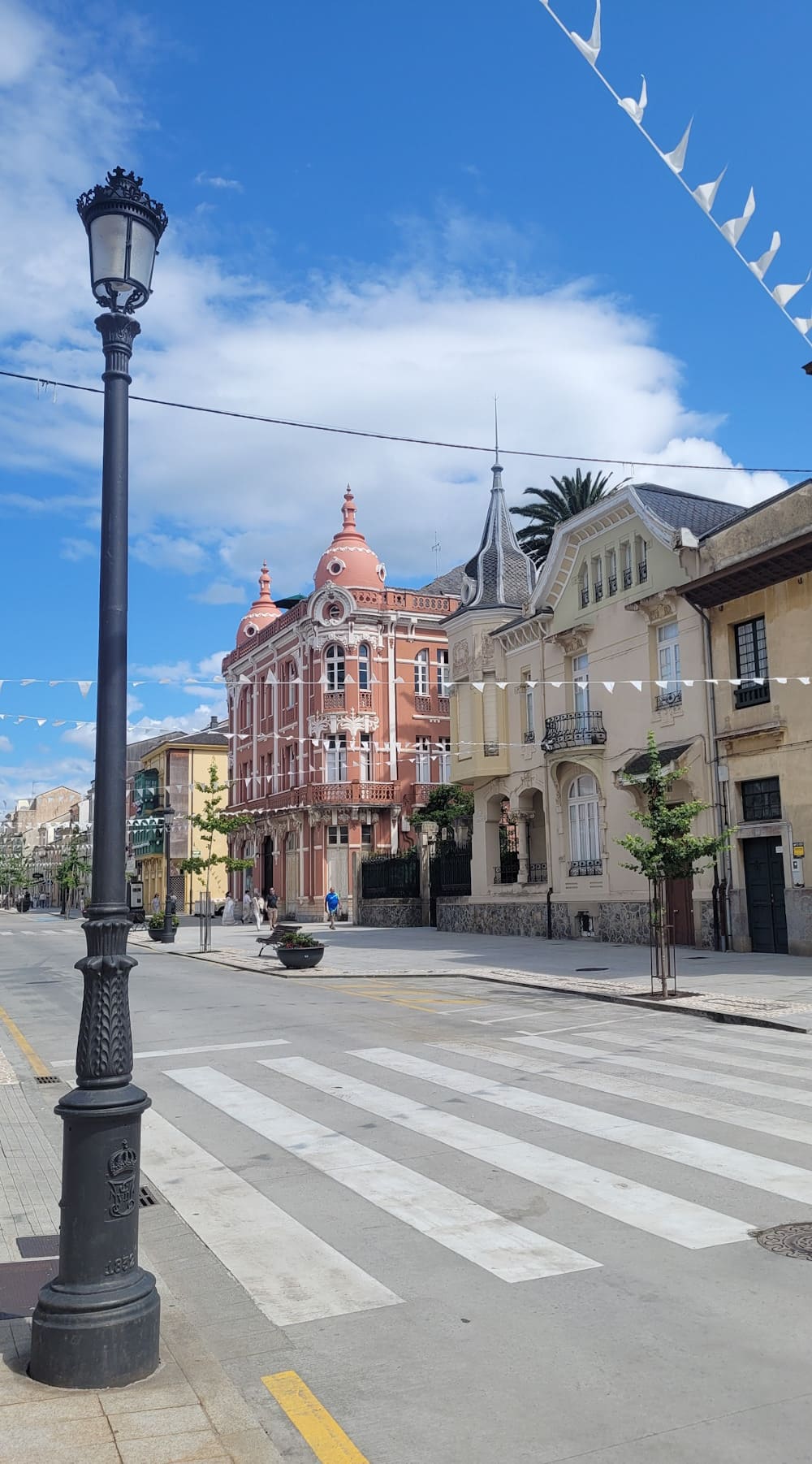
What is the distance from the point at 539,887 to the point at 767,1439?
3192 cm

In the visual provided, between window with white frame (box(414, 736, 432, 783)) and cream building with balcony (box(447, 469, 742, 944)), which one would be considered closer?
cream building with balcony (box(447, 469, 742, 944))

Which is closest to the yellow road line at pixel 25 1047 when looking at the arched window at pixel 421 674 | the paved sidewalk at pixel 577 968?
the paved sidewalk at pixel 577 968

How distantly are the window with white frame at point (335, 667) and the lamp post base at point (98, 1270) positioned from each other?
165ft

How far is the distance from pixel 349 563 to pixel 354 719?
7576mm

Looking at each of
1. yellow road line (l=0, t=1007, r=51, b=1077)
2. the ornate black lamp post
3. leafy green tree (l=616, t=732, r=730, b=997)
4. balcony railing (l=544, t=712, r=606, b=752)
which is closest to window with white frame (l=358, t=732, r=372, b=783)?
balcony railing (l=544, t=712, r=606, b=752)

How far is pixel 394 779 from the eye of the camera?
54.8m

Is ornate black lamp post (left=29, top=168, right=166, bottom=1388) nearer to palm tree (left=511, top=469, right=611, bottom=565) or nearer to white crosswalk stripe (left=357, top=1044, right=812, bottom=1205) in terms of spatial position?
white crosswalk stripe (left=357, top=1044, right=812, bottom=1205)

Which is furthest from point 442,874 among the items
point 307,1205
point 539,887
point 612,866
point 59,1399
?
point 59,1399

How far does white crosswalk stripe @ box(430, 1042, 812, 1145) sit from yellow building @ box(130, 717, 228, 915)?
215 feet

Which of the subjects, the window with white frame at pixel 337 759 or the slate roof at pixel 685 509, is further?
the window with white frame at pixel 337 759

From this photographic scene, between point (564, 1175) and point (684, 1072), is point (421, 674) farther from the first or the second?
point (564, 1175)

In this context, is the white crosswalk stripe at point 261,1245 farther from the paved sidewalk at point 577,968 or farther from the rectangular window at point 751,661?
the rectangular window at point 751,661

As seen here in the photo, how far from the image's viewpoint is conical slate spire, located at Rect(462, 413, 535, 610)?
1591 inches

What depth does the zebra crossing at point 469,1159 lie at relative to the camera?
6.17 m
